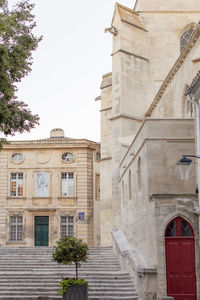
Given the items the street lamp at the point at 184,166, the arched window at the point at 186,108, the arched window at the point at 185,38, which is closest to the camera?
the street lamp at the point at 184,166

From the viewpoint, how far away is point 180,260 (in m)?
14.6

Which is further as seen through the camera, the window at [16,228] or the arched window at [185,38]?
the window at [16,228]

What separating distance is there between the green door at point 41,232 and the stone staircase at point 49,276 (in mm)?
10690

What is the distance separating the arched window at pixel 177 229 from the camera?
1480 centimetres

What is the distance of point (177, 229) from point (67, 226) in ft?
65.1

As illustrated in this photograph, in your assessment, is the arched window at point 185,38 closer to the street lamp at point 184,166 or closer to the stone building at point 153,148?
the stone building at point 153,148

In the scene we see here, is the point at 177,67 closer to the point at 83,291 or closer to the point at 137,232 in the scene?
the point at 137,232

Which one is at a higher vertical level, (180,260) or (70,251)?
(70,251)

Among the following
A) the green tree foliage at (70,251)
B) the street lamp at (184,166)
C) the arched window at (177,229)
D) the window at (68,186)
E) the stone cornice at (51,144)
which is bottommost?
the green tree foliage at (70,251)

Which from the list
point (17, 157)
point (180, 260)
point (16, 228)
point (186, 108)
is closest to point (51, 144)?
point (17, 157)

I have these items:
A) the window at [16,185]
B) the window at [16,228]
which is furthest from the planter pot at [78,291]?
the window at [16,185]

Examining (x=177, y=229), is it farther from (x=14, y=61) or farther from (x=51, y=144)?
(x=51, y=144)

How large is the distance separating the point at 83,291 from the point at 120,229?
1202 cm

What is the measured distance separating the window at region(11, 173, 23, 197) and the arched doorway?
840 inches
